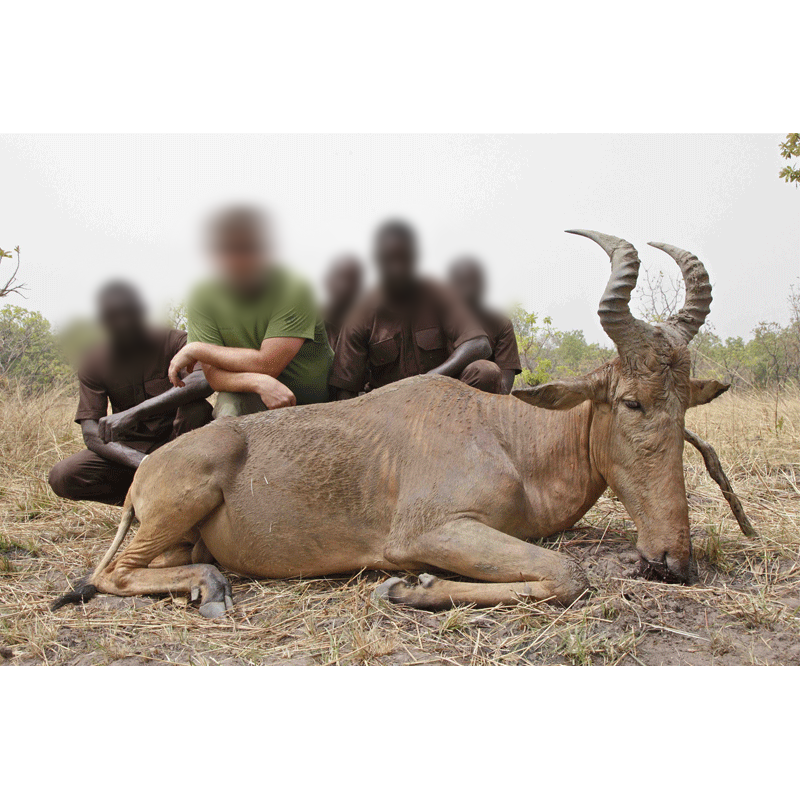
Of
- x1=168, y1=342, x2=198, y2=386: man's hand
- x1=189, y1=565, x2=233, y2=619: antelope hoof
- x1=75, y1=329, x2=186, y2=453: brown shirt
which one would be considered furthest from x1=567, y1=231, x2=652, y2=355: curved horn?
x1=75, y1=329, x2=186, y2=453: brown shirt

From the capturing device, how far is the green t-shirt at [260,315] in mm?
4938

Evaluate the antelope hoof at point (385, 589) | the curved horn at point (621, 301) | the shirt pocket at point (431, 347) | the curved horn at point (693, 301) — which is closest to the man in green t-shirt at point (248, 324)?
the shirt pocket at point (431, 347)

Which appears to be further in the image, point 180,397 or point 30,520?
point 30,520

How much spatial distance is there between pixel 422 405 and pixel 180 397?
83.5 inches

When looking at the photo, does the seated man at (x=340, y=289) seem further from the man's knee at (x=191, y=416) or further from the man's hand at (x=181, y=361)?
the man's knee at (x=191, y=416)

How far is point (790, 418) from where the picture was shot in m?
7.85

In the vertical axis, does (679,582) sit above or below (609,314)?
below

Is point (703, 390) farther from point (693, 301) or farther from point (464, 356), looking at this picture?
point (464, 356)

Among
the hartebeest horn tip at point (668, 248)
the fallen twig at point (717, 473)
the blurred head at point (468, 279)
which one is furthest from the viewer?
the blurred head at point (468, 279)

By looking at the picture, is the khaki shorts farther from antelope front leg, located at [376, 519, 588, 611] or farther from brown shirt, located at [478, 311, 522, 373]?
brown shirt, located at [478, 311, 522, 373]

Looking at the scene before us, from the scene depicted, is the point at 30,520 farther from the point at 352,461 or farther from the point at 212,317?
the point at 352,461

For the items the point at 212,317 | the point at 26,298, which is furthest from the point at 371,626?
the point at 26,298

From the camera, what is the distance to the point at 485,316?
20.9 feet

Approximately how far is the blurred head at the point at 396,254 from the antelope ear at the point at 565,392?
169 centimetres
